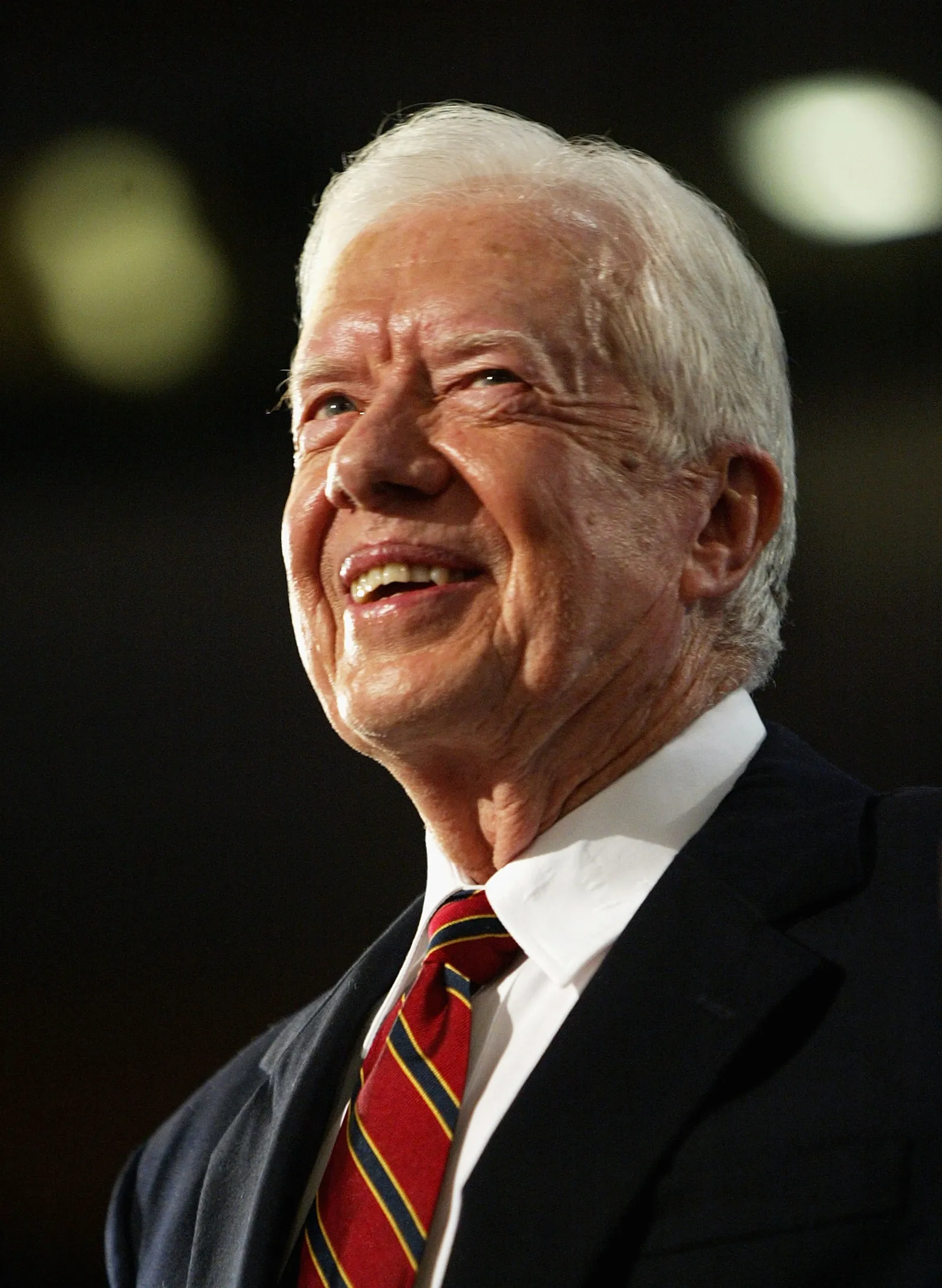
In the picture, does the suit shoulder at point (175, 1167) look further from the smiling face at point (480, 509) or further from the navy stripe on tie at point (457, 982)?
the smiling face at point (480, 509)

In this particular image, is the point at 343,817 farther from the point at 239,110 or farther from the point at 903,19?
the point at 903,19

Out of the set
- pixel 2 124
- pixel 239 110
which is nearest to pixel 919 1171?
pixel 239 110

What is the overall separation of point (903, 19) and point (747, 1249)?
1498 millimetres

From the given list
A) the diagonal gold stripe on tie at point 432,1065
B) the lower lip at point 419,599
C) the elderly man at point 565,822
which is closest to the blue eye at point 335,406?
the elderly man at point 565,822

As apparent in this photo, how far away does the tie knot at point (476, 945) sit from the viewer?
1.34 m

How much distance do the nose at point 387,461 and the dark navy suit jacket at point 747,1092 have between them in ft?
Answer: 1.37

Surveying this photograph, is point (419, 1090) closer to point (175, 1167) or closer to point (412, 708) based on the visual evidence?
point (412, 708)

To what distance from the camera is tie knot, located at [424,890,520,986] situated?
134cm

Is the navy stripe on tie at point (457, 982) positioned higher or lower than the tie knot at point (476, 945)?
lower

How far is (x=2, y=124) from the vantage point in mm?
2178

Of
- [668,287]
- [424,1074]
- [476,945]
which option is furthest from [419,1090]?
[668,287]

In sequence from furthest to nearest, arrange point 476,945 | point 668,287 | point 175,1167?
point 175,1167, point 668,287, point 476,945

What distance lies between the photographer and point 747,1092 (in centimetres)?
111

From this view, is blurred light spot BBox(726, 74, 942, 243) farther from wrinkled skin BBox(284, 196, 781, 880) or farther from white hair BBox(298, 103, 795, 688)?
wrinkled skin BBox(284, 196, 781, 880)
